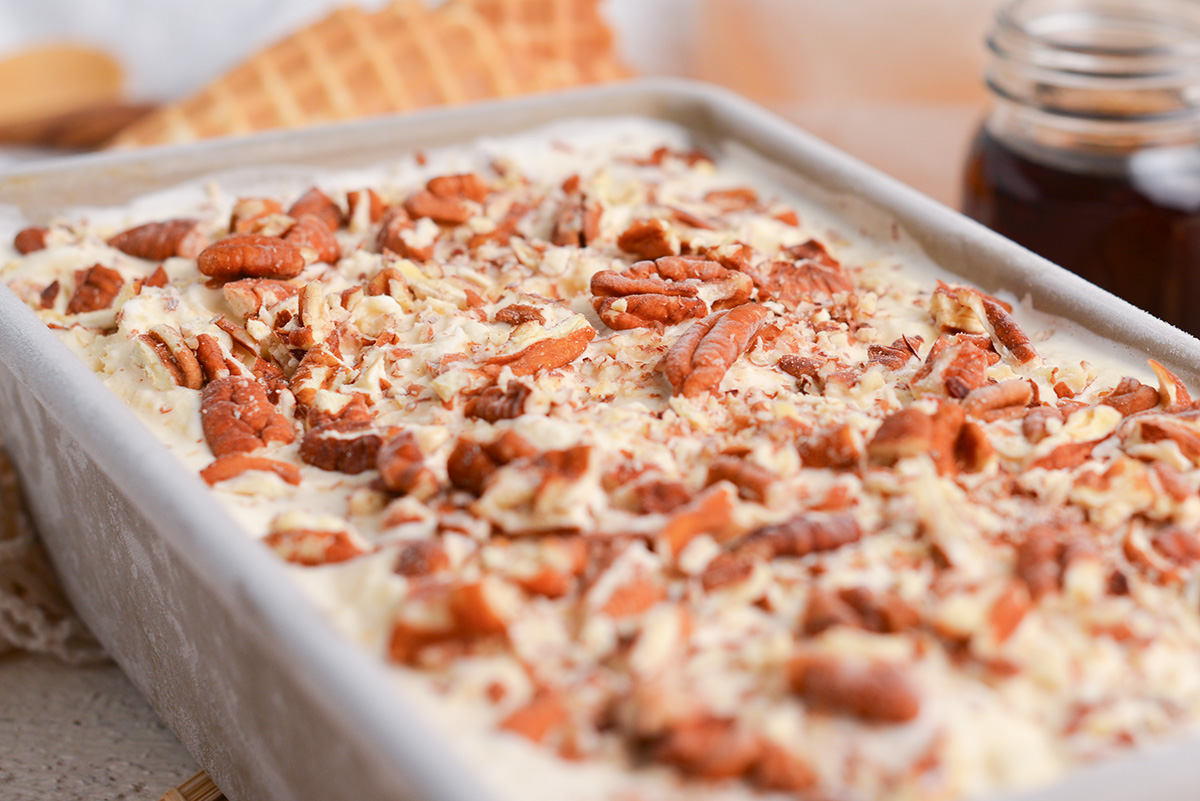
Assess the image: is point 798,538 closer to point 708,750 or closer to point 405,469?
point 708,750

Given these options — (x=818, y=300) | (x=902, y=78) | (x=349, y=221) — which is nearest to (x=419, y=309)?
(x=349, y=221)

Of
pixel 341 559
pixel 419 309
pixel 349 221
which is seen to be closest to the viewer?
pixel 341 559

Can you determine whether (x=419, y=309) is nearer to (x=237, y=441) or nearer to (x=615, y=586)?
(x=237, y=441)

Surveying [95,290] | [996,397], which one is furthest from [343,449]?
[996,397]

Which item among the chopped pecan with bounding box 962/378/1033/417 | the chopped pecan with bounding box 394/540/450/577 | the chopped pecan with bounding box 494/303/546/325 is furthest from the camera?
the chopped pecan with bounding box 494/303/546/325

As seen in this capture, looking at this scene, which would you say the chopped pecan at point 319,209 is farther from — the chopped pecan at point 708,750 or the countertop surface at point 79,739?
the chopped pecan at point 708,750

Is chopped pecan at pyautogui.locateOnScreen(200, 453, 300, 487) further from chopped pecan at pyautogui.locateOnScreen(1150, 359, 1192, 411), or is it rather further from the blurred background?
the blurred background

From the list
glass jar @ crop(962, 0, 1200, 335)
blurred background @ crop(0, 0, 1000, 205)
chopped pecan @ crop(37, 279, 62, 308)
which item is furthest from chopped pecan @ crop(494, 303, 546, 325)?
blurred background @ crop(0, 0, 1000, 205)
